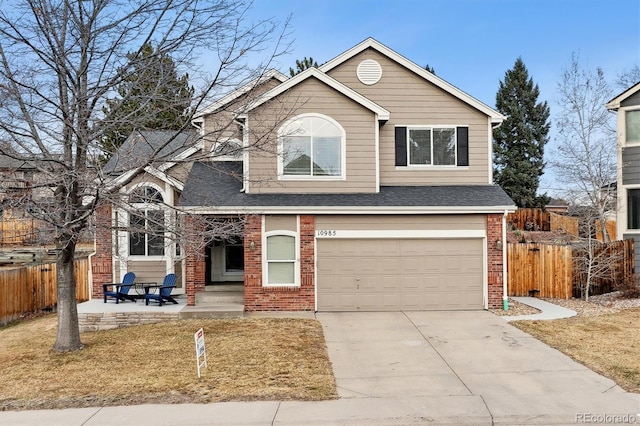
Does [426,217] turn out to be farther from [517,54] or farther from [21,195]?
[517,54]

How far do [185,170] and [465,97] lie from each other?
8939 millimetres

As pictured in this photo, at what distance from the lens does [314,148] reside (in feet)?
45.3

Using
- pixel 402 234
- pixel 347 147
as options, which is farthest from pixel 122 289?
pixel 402 234

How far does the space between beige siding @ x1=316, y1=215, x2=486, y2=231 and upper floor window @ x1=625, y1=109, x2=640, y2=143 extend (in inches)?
298

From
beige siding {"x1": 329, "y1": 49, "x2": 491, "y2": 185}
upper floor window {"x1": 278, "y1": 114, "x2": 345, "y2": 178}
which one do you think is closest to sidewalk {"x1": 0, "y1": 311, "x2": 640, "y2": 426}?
upper floor window {"x1": 278, "y1": 114, "x2": 345, "y2": 178}

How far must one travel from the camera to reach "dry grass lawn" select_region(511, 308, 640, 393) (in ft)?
26.6

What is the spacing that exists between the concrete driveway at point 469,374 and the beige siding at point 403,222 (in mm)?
2738

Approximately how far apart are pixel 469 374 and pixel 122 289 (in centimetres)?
1013

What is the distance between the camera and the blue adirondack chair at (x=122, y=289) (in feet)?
44.8

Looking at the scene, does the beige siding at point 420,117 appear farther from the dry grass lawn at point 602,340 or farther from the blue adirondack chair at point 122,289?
the blue adirondack chair at point 122,289

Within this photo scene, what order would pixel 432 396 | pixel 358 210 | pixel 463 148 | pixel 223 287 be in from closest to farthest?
pixel 432 396
pixel 358 210
pixel 223 287
pixel 463 148

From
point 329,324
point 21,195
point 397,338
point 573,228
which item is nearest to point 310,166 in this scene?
point 329,324

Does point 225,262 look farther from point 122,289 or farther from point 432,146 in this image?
point 432,146

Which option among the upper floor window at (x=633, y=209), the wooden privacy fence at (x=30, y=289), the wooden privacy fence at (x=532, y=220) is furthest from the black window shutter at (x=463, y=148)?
the wooden privacy fence at (x=532, y=220)
